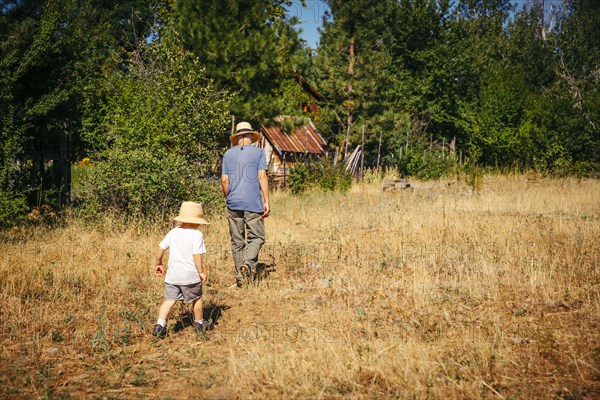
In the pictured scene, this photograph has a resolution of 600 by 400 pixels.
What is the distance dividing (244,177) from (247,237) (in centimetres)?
83

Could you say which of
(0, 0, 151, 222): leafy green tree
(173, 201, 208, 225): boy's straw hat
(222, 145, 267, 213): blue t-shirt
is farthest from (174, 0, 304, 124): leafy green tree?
(173, 201, 208, 225): boy's straw hat

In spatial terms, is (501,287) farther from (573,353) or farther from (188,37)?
(188,37)

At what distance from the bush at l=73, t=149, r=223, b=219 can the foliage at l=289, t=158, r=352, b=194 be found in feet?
26.9

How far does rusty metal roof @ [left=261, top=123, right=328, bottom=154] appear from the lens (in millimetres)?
26922

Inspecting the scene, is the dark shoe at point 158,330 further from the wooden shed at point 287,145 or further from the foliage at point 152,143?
the wooden shed at point 287,145

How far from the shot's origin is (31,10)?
11.7 metres

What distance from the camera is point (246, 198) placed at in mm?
6887

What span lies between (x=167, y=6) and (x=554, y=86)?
91.3 ft

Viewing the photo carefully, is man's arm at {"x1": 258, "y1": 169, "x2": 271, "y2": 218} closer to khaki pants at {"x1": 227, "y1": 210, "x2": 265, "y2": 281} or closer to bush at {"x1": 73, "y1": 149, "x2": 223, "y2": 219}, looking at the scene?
khaki pants at {"x1": 227, "y1": 210, "x2": 265, "y2": 281}

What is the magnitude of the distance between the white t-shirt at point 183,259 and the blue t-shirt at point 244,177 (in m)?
1.81

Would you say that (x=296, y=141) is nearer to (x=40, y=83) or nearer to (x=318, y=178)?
(x=318, y=178)

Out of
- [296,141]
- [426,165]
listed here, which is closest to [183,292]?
[426,165]

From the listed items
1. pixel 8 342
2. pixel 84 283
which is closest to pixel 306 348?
pixel 8 342

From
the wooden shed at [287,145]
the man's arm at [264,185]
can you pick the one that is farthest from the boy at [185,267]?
the wooden shed at [287,145]
